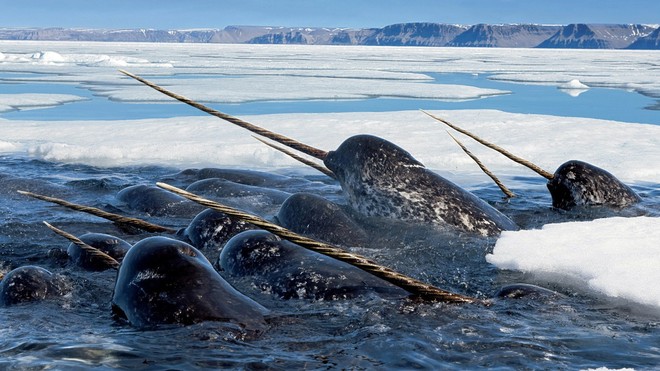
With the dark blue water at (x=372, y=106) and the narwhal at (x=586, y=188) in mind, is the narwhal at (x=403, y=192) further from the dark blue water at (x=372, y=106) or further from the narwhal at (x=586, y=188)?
the dark blue water at (x=372, y=106)

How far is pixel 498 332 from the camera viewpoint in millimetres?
4145

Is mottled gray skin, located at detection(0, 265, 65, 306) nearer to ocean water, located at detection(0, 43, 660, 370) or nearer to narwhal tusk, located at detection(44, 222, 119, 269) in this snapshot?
ocean water, located at detection(0, 43, 660, 370)

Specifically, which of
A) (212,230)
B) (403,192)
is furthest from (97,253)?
(403,192)

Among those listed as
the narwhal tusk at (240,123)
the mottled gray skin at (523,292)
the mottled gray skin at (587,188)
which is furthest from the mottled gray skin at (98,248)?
the mottled gray skin at (587,188)

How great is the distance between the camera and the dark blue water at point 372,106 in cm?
1944

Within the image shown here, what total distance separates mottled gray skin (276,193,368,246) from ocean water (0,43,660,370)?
18 centimetres

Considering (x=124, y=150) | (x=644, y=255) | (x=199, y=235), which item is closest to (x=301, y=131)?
(x=124, y=150)

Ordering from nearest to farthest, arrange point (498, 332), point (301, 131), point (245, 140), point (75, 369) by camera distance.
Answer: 1. point (75, 369)
2. point (498, 332)
3. point (245, 140)
4. point (301, 131)

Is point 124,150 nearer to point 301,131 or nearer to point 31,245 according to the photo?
point 301,131

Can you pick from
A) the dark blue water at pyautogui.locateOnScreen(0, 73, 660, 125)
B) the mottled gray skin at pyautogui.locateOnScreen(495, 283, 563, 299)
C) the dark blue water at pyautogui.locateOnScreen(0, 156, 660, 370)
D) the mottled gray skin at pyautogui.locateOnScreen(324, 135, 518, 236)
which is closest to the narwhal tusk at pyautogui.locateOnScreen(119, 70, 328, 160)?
the mottled gray skin at pyautogui.locateOnScreen(324, 135, 518, 236)

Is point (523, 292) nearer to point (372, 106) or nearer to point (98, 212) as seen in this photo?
point (98, 212)

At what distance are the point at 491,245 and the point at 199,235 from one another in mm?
2324

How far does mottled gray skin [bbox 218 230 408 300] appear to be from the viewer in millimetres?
4844

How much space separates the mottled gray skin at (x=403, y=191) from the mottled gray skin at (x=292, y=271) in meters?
1.83
